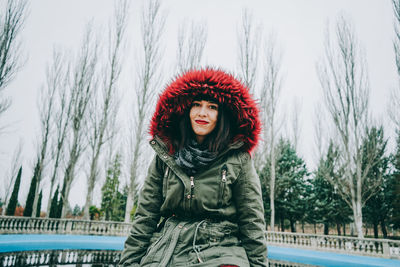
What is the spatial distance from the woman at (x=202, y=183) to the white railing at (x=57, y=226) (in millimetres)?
10555

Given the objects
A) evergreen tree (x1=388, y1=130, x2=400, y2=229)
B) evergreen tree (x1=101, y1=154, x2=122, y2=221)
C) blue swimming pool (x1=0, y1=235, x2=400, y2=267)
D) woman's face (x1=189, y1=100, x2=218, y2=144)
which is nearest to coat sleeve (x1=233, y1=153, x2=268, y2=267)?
woman's face (x1=189, y1=100, x2=218, y2=144)

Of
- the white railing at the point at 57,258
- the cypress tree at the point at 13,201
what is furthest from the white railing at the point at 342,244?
the cypress tree at the point at 13,201

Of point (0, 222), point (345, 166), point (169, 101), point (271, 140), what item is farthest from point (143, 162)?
point (169, 101)

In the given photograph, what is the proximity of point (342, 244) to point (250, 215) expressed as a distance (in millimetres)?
10139

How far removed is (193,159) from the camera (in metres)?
1.40

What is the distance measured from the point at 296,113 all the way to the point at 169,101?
21053 millimetres

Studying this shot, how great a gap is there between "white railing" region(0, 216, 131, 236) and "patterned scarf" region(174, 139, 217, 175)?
424 inches

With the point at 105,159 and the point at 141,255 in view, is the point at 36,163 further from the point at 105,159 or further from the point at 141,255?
the point at 141,255

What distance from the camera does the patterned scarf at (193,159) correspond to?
4.53ft

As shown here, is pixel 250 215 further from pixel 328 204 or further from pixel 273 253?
pixel 328 204

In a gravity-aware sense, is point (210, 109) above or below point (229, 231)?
above

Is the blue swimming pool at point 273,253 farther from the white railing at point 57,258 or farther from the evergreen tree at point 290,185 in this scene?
the evergreen tree at point 290,185

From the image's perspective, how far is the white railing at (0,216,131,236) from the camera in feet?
30.3

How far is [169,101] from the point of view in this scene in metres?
1.64
